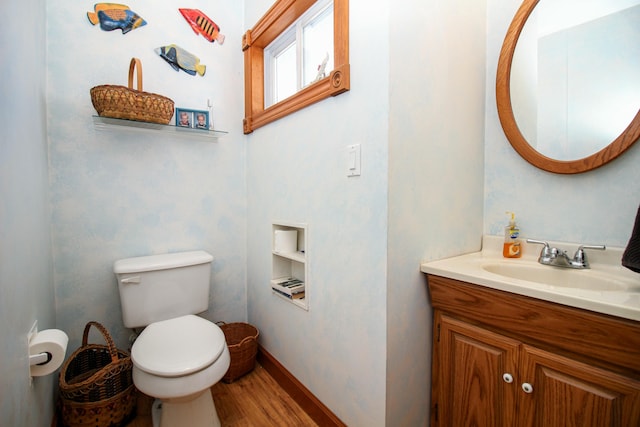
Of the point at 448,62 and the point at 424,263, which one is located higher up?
the point at 448,62

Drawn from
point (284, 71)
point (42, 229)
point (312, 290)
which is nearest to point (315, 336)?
point (312, 290)


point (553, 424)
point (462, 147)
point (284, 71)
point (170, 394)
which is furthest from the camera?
point (284, 71)

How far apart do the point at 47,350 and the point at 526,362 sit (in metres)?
1.48

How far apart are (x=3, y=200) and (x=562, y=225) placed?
190cm

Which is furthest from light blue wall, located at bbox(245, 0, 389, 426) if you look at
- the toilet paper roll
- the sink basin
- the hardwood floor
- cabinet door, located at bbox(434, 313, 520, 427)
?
the toilet paper roll

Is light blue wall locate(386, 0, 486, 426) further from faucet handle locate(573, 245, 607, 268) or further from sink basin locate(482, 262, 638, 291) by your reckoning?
faucet handle locate(573, 245, 607, 268)

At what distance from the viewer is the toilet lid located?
1.09 metres

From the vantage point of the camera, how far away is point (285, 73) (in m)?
1.93

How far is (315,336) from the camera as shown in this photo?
1385 mm

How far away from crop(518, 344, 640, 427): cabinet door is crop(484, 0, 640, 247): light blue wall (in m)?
0.58

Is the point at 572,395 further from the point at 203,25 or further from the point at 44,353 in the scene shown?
the point at 203,25

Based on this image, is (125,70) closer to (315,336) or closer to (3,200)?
(3,200)

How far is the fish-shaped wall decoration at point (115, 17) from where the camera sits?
150 cm

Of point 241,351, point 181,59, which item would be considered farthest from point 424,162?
point 181,59
